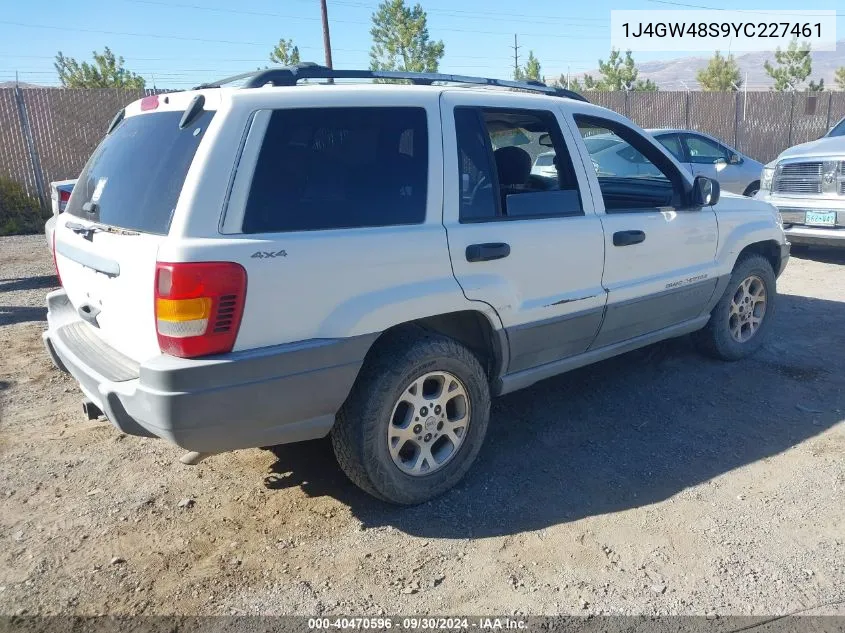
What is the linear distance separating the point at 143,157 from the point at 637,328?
3013 millimetres

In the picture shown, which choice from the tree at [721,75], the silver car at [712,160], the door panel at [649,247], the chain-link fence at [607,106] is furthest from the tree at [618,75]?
the door panel at [649,247]

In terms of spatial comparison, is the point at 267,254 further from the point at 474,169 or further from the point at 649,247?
the point at 649,247

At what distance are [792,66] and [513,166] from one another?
48937 mm

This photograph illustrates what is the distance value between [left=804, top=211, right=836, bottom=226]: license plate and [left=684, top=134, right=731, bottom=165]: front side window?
2702 mm

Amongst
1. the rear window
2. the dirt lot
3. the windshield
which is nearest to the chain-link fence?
the windshield

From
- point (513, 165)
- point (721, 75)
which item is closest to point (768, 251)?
point (513, 165)

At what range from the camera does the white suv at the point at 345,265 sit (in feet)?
8.63

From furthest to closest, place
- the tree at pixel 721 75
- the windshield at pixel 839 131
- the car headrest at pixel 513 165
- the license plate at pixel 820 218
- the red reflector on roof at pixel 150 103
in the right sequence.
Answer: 1. the tree at pixel 721 75
2. the windshield at pixel 839 131
3. the license plate at pixel 820 218
4. the car headrest at pixel 513 165
5. the red reflector on roof at pixel 150 103

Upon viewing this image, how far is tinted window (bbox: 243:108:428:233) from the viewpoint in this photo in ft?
9.04

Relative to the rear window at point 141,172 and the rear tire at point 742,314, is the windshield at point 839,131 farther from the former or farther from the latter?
the rear window at point 141,172

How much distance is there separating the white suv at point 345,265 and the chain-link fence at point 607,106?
1126 centimetres

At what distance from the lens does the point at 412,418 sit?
3256 millimetres

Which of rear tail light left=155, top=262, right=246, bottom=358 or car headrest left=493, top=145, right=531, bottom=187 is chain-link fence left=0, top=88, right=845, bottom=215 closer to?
car headrest left=493, top=145, right=531, bottom=187

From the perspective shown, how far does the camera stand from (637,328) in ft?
14.2
